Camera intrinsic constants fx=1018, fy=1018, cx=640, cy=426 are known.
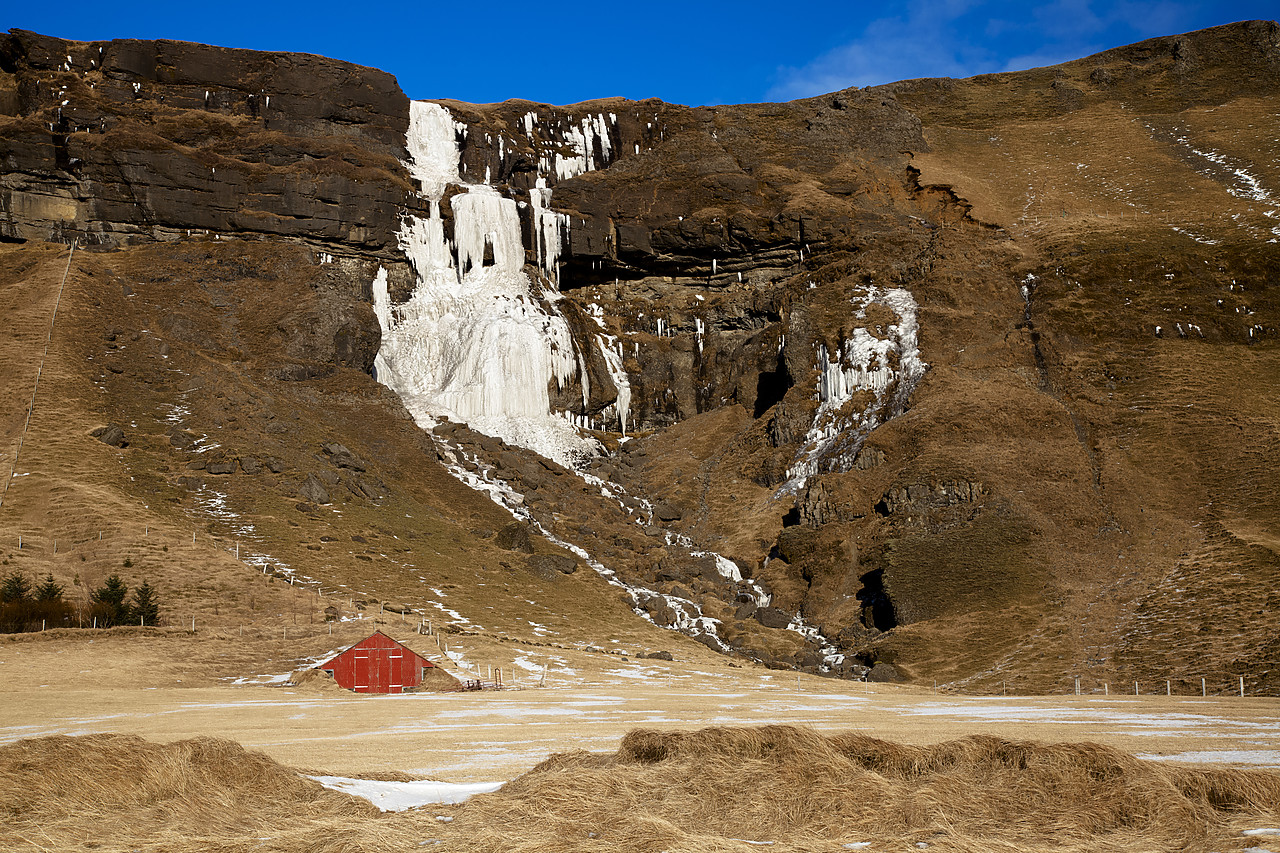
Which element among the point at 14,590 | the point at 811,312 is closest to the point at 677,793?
the point at 14,590

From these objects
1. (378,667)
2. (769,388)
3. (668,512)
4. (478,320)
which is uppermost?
(478,320)

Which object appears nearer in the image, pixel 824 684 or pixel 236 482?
pixel 824 684

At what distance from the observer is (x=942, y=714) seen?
24484 mm

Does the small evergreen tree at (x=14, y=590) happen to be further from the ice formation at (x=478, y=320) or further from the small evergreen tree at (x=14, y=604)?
the ice formation at (x=478, y=320)

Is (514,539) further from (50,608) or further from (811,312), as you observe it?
(811,312)

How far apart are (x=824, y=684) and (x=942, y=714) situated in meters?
12.6

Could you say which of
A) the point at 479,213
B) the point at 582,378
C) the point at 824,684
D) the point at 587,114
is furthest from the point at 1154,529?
the point at 587,114

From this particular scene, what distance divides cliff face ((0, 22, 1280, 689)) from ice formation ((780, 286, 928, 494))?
265mm

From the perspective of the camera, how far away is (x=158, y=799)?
Result: 9742 mm

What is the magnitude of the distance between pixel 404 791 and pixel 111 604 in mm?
30070

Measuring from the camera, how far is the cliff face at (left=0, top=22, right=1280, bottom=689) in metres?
44.9

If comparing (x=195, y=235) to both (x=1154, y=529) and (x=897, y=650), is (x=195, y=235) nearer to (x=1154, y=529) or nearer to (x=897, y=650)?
(x=897, y=650)

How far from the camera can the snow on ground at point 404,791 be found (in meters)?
10.3

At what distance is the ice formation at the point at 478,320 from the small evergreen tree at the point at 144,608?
2856 centimetres
